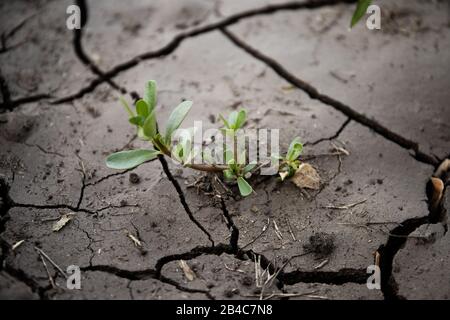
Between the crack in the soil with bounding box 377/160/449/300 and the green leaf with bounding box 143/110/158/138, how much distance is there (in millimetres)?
1224

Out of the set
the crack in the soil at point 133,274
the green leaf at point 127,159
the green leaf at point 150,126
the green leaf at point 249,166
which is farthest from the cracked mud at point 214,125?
the green leaf at point 150,126

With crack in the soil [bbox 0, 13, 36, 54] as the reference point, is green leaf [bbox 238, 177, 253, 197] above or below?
below

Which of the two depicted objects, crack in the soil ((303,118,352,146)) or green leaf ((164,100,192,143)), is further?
crack in the soil ((303,118,352,146))

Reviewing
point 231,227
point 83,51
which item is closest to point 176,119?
point 231,227

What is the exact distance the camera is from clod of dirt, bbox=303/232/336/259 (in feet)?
6.33

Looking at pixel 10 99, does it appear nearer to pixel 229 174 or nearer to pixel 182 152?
pixel 182 152

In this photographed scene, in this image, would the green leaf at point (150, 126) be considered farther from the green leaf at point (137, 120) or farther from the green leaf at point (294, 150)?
the green leaf at point (294, 150)

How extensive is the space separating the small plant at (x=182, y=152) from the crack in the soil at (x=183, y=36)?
85 centimetres

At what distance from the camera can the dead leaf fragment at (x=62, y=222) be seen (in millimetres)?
1999

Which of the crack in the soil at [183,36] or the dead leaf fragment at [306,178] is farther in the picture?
the crack in the soil at [183,36]

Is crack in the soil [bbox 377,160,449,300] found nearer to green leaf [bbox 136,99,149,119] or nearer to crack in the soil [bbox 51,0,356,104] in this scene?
green leaf [bbox 136,99,149,119]

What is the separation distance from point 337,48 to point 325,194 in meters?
1.29

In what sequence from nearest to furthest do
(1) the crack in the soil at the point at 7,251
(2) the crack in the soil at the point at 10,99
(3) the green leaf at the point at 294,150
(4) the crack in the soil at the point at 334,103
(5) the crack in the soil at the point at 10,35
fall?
1. (1) the crack in the soil at the point at 7,251
2. (3) the green leaf at the point at 294,150
3. (4) the crack in the soil at the point at 334,103
4. (2) the crack in the soil at the point at 10,99
5. (5) the crack in the soil at the point at 10,35

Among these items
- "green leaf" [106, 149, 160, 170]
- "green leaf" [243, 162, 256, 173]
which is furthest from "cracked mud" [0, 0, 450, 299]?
"green leaf" [106, 149, 160, 170]
